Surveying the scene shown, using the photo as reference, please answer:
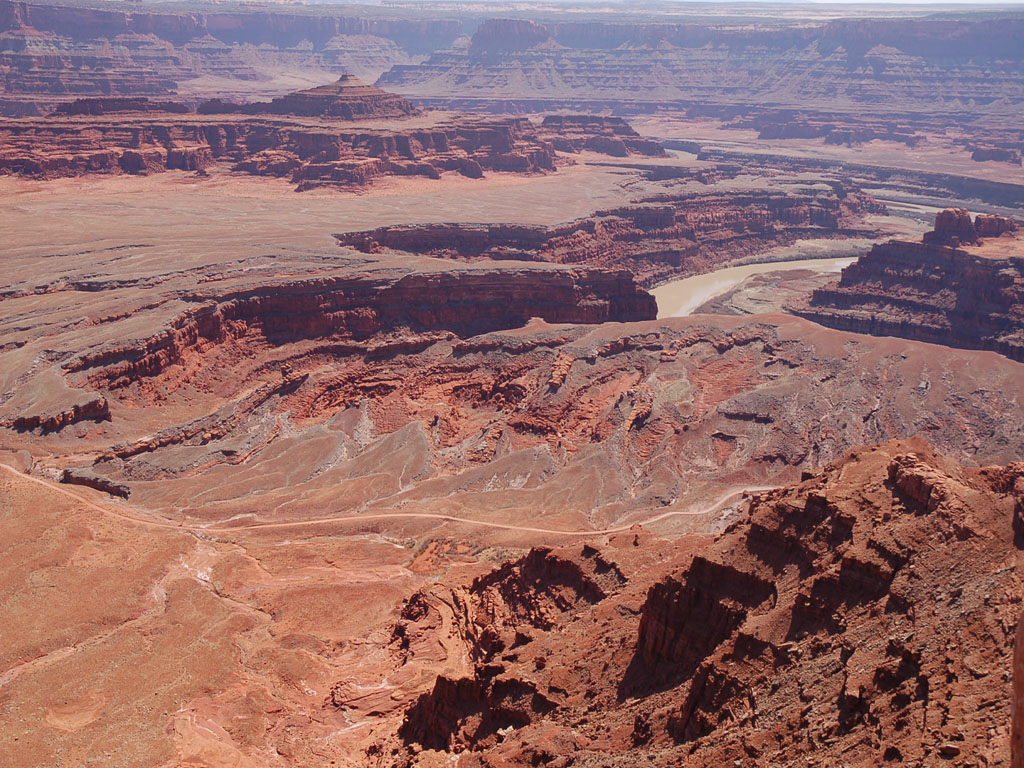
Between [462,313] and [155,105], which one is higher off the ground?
[155,105]

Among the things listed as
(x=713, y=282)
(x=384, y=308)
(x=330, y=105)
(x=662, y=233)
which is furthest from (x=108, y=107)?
(x=384, y=308)

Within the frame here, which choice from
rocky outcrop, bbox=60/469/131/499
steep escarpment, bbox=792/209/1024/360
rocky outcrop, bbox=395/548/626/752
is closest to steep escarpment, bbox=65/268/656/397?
rocky outcrop, bbox=60/469/131/499

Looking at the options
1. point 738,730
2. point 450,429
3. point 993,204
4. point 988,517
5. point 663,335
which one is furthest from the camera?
point 993,204

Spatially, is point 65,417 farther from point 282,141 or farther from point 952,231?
point 282,141

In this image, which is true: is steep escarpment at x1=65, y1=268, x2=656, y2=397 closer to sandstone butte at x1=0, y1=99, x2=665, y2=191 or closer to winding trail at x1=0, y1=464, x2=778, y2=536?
winding trail at x1=0, y1=464, x2=778, y2=536

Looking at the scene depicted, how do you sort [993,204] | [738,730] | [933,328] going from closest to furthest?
[738,730] → [933,328] → [993,204]

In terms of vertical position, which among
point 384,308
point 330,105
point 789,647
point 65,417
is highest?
point 330,105

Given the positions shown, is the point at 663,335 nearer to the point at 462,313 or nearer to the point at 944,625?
the point at 462,313

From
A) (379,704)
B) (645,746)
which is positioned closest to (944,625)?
(645,746)
